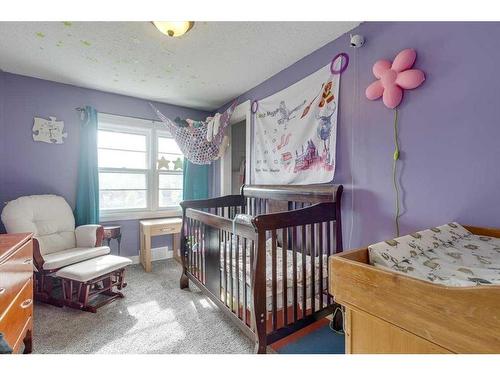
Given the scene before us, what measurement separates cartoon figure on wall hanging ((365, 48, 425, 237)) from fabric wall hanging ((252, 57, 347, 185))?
0.33m

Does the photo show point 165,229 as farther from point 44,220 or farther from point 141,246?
point 44,220

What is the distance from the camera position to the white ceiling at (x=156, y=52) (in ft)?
5.60

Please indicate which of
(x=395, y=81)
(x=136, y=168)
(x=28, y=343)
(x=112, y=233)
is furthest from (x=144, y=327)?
(x=395, y=81)

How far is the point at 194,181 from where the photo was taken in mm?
3570

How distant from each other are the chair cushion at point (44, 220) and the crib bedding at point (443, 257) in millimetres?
2857

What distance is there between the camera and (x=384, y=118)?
5.04ft

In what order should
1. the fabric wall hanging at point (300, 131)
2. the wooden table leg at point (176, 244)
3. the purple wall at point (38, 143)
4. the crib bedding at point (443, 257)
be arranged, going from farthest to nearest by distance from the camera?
the wooden table leg at point (176, 244) < the purple wall at point (38, 143) < the fabric wall hanging at point (300, 131) < the crib bedding at point (443, 257)

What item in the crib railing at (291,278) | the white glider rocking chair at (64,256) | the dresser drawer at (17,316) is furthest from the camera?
the white glider rocking chair at (64,256)

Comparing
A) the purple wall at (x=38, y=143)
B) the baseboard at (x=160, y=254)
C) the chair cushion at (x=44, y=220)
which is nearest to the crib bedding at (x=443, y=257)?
the chair cushion at (x=44, y=220)

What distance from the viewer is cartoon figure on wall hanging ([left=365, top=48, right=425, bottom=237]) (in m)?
1.36

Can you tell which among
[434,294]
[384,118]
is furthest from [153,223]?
[434,294]

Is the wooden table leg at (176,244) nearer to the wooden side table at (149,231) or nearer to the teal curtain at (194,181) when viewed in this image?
the wooden side table at (149,231)
